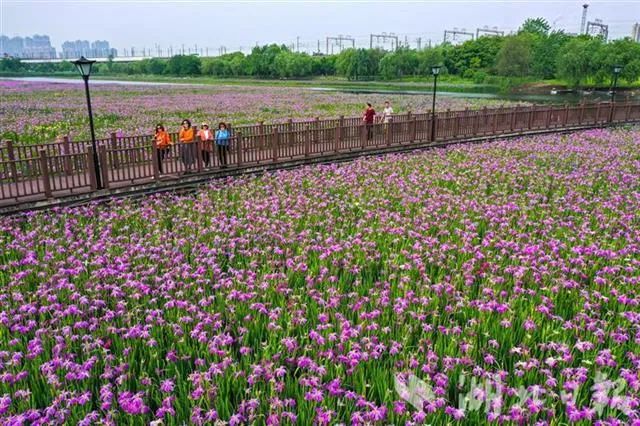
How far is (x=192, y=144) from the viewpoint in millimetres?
14578

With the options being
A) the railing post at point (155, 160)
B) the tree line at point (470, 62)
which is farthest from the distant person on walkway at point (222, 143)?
the tree line at point (470, 62)

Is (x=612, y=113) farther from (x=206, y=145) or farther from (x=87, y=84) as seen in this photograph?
(x=87, y=84)

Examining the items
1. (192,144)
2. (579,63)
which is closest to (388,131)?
(192,144)

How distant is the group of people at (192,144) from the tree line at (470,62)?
75800 millimetres

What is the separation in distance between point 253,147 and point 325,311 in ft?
33.5

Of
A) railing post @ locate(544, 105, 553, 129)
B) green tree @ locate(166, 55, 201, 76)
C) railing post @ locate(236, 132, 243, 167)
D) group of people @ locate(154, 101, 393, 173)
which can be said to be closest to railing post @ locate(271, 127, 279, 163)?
railing post @ locate(236, 132, 243, 167)

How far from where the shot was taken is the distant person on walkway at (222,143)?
15.2m

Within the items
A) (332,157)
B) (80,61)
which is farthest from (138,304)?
(332,157)

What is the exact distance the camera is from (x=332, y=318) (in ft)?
22.2

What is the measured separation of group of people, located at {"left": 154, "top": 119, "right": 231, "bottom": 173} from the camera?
1444 centimetres

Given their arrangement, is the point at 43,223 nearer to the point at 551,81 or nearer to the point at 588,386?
the point at 588,386

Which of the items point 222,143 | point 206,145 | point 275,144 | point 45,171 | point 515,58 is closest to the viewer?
point 45,171

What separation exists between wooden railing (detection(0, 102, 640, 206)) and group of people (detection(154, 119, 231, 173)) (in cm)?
6

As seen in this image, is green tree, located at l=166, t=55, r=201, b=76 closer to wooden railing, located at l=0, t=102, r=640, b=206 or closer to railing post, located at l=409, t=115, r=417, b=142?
wooden railing, located at l=0, t=102, r=640, b=206
